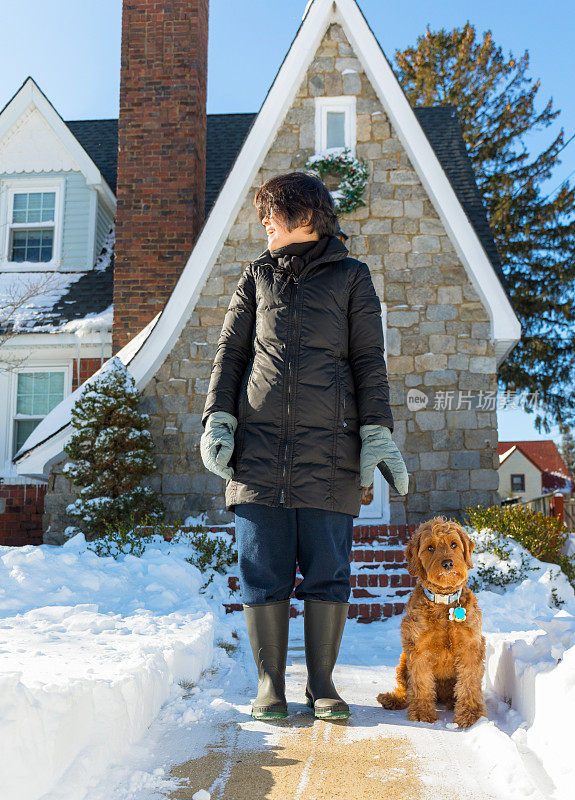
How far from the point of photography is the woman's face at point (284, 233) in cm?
319

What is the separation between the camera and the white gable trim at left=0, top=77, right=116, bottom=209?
11.7m

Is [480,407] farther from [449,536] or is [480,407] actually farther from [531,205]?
[531,205]

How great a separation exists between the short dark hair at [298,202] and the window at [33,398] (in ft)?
27.7

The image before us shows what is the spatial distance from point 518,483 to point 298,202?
43476mm

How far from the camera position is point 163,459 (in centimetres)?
856

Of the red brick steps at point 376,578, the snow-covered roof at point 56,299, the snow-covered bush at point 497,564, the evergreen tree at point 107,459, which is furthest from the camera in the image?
the snow-covered roof at point 56,299

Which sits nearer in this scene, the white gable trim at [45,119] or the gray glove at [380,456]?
the gray glove at [380,456]

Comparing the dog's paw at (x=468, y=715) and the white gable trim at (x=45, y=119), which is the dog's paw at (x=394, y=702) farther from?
the white gable trim at (x=45, y=119)

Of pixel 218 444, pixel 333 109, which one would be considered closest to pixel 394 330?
pixel 333 109

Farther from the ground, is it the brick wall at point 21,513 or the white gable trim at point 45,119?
the white gable trim at point 45,119

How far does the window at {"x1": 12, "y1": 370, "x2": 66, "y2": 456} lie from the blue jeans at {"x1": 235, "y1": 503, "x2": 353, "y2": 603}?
28.3 ft

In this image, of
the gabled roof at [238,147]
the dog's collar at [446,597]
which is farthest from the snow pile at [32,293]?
the dog's collar at [446,597]

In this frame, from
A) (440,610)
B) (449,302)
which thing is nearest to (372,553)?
(449,302)

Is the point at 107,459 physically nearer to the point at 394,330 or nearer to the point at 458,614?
the point at 394,330
